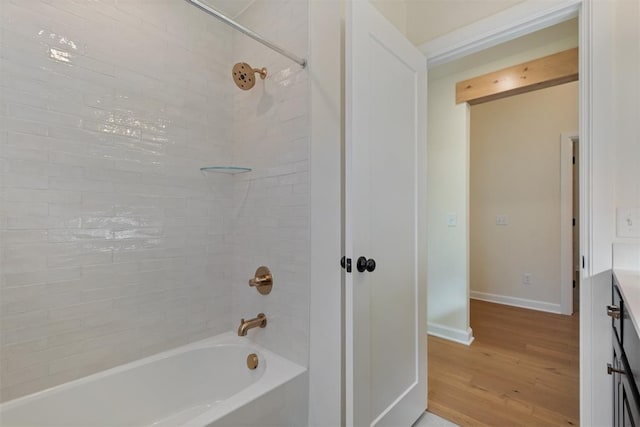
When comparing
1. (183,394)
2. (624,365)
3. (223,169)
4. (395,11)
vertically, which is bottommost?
(183,394)

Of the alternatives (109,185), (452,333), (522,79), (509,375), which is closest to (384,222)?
(109,185)

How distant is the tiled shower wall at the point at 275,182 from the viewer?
153 centimetres

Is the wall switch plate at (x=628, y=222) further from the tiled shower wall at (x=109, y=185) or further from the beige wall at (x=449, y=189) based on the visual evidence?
Answer: the tiled shower wall at (x=109, y=185)

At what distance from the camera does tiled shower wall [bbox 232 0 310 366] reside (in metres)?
1.53

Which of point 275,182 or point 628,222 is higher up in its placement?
point 275,182

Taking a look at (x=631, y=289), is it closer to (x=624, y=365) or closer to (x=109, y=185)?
(x=624, y=365)

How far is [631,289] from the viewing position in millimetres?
926

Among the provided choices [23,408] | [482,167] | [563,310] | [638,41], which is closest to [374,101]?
[638,41]

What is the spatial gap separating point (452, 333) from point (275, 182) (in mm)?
2223

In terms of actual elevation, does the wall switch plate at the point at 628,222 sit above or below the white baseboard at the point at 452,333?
above

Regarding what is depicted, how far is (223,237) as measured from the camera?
75.8 inches

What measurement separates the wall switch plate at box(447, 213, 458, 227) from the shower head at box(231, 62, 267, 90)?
208cm

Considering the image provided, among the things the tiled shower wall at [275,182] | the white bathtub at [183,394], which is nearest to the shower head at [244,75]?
the tiled shower wall at [275,182]

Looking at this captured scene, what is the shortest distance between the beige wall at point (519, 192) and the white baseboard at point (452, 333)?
4.58ft
